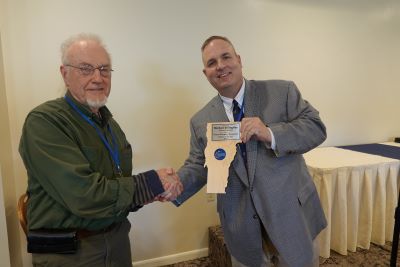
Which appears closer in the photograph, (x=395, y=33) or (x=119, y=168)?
(x=119, y=168)

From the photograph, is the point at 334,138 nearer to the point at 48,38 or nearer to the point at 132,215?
the point at 132,215

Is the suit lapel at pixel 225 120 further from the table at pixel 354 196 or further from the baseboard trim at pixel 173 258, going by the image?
the baseboard trim at pixel 173 258

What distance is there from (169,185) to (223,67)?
629mm

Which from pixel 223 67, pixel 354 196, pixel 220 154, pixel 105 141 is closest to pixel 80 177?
pixel 105 141

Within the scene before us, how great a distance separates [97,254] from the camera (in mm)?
1234

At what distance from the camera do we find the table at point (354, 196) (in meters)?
2.26

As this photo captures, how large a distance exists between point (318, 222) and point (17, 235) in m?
1.95

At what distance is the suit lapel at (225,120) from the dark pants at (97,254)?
614 millimetres

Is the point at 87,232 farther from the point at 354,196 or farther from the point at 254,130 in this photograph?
the point at 354,196

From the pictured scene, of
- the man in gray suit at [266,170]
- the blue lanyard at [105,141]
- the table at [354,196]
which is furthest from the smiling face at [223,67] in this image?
the table at [354,196]

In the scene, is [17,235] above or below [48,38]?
below

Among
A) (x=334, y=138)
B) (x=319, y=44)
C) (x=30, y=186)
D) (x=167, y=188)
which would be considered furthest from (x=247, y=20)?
(x=30, y=186)

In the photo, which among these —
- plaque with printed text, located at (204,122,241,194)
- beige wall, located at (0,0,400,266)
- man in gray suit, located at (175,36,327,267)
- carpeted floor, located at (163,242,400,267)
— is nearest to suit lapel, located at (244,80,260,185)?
man in gray suit, located at (175,36,327,267)

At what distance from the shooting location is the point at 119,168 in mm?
1323
